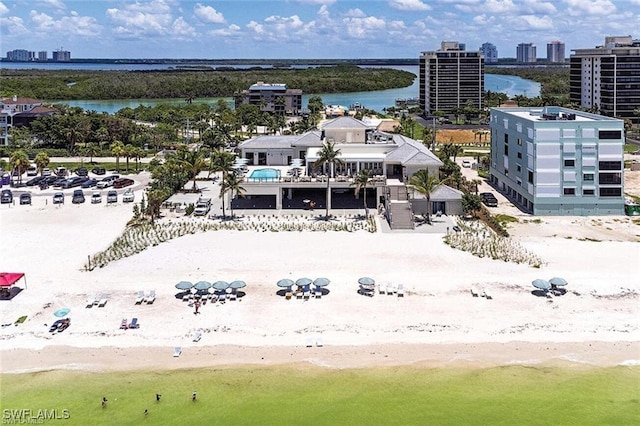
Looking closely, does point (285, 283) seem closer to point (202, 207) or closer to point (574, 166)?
point (202, 207)

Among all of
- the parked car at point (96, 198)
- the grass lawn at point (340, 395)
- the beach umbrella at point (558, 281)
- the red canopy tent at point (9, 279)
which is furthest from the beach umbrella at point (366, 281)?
the parked car at point (96, 198)

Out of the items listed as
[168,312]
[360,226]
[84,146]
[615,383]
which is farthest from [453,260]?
[84,146]

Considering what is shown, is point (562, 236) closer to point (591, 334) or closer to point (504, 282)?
point (504, 282)

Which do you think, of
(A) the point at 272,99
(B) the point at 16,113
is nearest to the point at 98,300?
(B) the point at 16,113

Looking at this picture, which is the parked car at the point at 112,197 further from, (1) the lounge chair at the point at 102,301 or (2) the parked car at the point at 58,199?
(1) the lounge chair at the point at 102,301

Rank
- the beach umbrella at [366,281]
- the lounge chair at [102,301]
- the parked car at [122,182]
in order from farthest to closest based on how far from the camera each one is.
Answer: the parked car at [122,182], the beach umbrella at [366,281], the lounge chair at [102,301]
